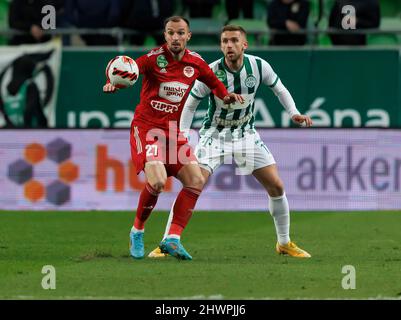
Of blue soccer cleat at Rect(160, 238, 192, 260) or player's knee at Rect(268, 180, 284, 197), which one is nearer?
blue soccer cleat at Rect(160, 238, 192, 260)

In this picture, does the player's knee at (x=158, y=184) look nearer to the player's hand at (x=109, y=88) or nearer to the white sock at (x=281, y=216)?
the player's hand at (x=109, y=88)

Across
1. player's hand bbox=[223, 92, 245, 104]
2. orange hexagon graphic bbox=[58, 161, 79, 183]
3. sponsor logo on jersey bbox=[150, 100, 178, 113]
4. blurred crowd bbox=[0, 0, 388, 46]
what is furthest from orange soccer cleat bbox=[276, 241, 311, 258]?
blurred crowd bbox=[0, 0, 388, 46]

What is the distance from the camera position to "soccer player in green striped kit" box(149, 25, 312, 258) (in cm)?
1052

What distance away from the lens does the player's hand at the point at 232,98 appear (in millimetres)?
10102

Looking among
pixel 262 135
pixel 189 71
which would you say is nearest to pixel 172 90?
pixel 189 71

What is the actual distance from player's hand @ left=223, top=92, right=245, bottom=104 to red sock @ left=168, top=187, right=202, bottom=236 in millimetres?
802

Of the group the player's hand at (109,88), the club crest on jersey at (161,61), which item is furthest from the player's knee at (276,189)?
the player's hand at (109,88)

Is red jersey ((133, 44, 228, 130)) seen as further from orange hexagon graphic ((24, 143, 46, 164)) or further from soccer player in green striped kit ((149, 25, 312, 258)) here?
orange hexagon graphic ((24, 143, 46, 164))

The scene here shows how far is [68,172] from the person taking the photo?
14688 millimetres

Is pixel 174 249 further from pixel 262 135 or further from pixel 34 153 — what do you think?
pixel 34 153

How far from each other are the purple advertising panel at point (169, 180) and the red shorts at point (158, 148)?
4.38 metres

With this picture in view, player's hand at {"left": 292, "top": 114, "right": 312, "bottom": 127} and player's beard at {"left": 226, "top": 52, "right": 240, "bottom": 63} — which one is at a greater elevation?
player's beard at {"left": 226, "top": 52, "right": 240, "bottom": 63}

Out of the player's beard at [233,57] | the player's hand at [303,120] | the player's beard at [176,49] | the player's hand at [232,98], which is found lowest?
the player's hand at [303,120]

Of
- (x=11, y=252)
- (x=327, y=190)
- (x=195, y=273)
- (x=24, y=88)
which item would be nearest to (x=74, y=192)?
(x=24, y=88)
